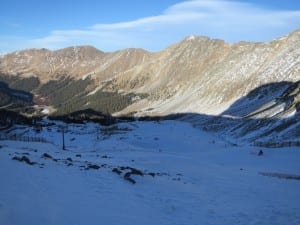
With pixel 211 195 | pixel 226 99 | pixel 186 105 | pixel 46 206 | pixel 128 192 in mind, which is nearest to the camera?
pixel 46 206

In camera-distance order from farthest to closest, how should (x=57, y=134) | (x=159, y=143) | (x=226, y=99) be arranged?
(x=226, y=99) → (x=57, y=134) → (x=159, y=143)

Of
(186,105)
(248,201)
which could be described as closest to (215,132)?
(186,105)

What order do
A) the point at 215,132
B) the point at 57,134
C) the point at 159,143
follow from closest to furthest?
the point at 159,143 < the point at 57,134 < the point at 215,132

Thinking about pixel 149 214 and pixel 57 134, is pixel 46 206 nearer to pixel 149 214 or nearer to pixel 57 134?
pixel 149 214

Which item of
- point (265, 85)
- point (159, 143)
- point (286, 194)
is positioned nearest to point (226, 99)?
point (265, 85)

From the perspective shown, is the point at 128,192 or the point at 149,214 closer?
the point at 149,214

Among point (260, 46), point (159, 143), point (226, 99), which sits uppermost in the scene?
point (260, 46)

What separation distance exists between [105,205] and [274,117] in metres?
78.6

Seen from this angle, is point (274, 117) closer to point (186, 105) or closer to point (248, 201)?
point (248, 201)

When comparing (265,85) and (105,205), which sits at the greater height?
(265,85)

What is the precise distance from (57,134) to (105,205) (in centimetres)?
7950

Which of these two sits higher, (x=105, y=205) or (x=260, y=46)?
(x=260, y=46)

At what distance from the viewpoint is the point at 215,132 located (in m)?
113

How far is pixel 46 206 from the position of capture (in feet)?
60.1
